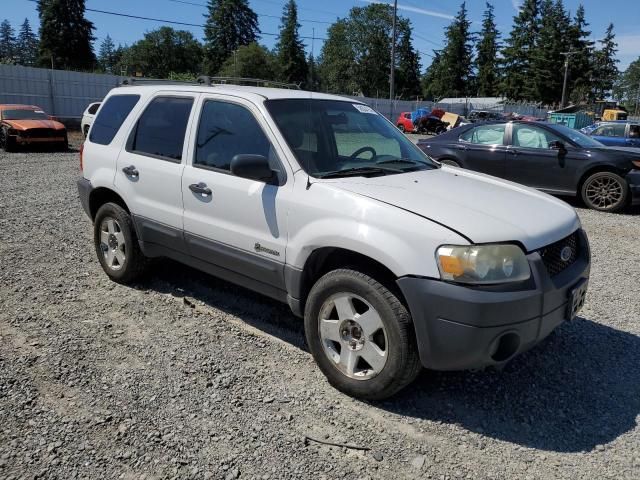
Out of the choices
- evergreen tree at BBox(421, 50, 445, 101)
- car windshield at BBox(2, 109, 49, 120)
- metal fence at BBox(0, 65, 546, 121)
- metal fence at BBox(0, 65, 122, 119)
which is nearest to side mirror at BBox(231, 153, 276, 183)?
car windshield at BBox(2, 109, 49, 120)

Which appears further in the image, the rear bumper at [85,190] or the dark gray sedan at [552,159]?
the dark gray sedan at [552,159]

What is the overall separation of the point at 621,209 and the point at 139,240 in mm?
8226

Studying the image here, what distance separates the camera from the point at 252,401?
10.7ft

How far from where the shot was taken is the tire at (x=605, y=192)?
907 cm

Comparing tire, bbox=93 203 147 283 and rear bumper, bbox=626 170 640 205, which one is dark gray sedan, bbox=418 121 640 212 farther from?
tire, bbox=93 203 147 283

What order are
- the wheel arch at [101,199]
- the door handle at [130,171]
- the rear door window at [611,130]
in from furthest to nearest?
the rear door window at [611,130] < the wheel arch at [101,199] < the door handle at [130,171]

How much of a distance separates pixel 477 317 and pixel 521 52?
89.4m

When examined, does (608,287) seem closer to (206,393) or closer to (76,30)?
(206,393)

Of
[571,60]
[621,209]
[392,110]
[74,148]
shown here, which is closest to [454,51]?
[571,60]

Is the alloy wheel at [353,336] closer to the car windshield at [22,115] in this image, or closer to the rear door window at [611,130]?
the rear door window at [611,130]

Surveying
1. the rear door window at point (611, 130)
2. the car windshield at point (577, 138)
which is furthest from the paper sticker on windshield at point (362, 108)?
the rear door window at point (611, 130)

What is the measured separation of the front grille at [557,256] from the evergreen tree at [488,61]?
299 ft

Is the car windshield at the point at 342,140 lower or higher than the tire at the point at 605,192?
higher

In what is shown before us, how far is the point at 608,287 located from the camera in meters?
5.42
